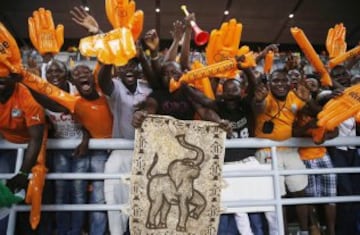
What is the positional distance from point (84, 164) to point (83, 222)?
0.40m

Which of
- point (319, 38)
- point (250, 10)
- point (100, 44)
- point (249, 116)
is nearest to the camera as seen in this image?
point (100, 44)

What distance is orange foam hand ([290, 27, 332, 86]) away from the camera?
10.3 feet

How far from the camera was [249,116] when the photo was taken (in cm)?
296

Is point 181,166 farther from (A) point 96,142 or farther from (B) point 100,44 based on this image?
(B) point 100,44

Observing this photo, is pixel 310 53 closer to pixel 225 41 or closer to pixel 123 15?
pixel 225 41

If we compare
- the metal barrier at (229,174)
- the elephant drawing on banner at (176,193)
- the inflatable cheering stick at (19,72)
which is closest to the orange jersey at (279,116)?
the metal barrier at (229,174)

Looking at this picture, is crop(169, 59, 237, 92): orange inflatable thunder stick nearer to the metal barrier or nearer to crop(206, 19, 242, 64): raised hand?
crop(206, 19, 242, 64): raised hand

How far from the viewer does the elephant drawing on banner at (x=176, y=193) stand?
2.38 meters

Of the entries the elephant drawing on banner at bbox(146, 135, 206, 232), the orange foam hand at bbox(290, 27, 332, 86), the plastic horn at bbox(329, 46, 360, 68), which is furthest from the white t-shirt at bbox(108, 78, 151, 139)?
the plastic horn at bbox(329, 46, 360, 68)

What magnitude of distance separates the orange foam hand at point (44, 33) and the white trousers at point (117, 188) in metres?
1.13

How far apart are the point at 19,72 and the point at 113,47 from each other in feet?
2.28

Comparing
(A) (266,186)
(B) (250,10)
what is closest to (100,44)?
(A) (266,186)

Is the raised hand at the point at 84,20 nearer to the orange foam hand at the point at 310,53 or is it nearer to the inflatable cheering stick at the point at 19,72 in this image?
the inflatable cheering stick at the point at 19,72

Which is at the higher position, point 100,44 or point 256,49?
point 256,49
